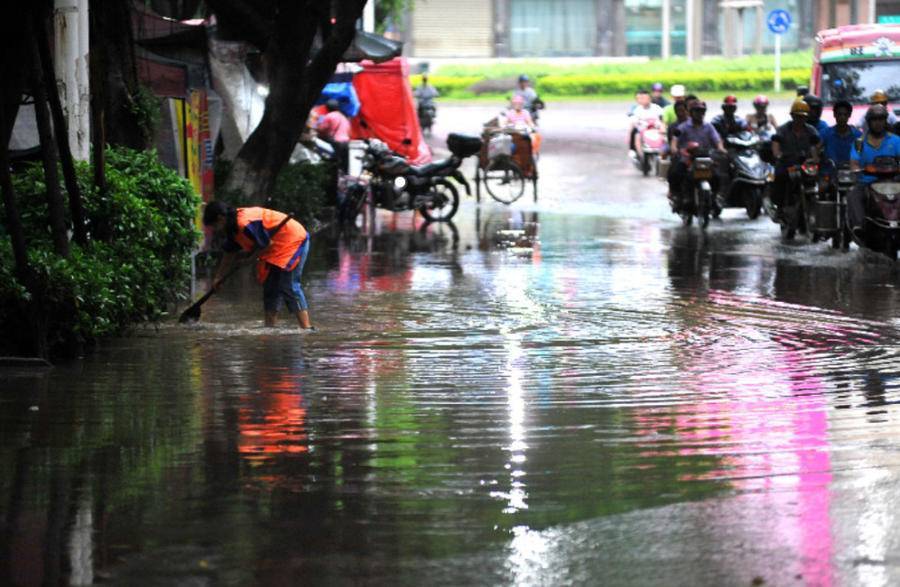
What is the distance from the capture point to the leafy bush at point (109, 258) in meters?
11.0

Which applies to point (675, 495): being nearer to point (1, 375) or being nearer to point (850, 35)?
point (1, 375)

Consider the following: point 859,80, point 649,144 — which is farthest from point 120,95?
point 649,144

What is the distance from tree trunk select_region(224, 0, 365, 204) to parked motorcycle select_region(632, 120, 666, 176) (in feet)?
46.9

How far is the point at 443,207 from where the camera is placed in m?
24.6

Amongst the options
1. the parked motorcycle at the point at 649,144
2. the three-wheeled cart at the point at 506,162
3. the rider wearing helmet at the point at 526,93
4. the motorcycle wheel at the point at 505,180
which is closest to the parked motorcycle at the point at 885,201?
the three-wheeled cart at the point at 506,162

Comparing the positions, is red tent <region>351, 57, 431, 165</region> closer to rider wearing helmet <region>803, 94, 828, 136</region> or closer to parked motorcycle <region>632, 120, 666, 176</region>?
parked motorcycle <region>632, 120, 666, 176</region>

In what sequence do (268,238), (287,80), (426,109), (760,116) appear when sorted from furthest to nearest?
(426,109), (760,116), (287,80), (268,238)

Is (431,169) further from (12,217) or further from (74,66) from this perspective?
(12,217)

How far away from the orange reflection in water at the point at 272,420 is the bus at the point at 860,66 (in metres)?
15.4

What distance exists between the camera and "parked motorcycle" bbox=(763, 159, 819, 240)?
2000 centimetres

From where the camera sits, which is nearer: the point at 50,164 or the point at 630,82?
the point at 50,164

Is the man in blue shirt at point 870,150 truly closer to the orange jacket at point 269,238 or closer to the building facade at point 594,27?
the orange jacket at point 269,238

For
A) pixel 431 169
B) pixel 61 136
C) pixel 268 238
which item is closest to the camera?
pixel 61 136

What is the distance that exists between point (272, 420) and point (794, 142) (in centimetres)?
1253
